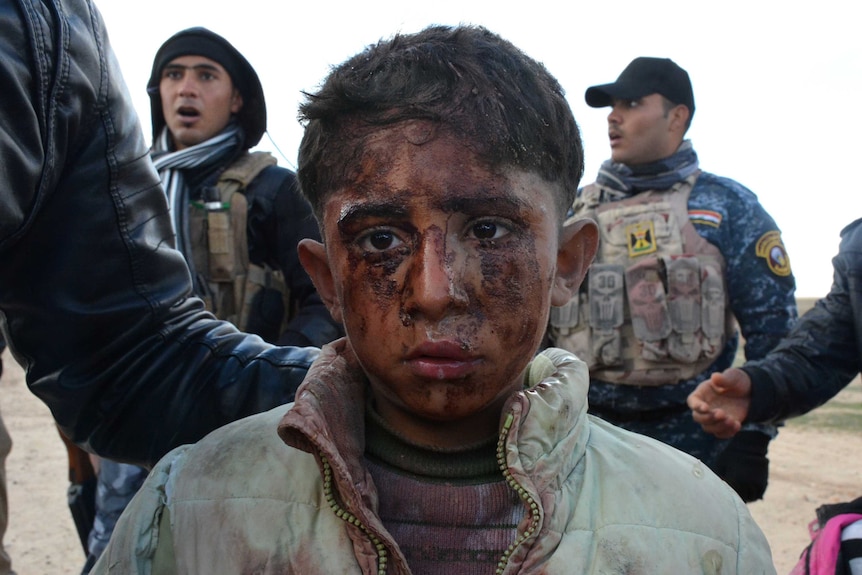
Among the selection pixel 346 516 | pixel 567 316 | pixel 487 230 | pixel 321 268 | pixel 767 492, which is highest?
pixel 487 230

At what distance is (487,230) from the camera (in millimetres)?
1460

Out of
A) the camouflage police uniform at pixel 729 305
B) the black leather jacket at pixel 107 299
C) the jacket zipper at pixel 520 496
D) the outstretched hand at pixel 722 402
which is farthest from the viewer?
the camouflage police uniform at pixel 729 305

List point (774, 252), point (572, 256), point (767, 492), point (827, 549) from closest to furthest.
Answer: point (572, 256) → point (827, 549) → point (774, 252) → point (767, 492)

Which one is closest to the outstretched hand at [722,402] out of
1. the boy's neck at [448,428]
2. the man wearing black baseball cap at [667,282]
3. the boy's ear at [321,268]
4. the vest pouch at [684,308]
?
the man wearing black baseball cap at [667,282]

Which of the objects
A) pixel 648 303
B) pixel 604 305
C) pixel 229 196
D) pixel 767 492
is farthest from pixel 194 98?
pixel 767 492

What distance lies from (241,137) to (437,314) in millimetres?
3125

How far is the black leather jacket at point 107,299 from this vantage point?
158 centimetres

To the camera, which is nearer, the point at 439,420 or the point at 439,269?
the point at 439,269

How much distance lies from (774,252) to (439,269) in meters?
3.18

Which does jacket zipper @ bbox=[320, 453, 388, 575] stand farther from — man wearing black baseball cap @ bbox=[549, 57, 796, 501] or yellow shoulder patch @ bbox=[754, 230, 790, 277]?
yellow shoulder patch @ bbox=[754, 230, 790, 277]

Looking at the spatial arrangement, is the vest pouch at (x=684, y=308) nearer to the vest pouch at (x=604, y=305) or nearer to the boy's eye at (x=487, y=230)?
the vest pouch at (x=604, y=305)

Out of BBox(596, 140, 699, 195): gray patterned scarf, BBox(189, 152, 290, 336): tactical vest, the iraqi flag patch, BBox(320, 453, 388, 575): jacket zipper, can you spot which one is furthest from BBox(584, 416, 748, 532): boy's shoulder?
BBox(596, 140, 699, 195): gray patterned scarf

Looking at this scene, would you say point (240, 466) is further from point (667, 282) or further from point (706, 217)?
point (706, 217)

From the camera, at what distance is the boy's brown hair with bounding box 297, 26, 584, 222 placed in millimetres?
1472
